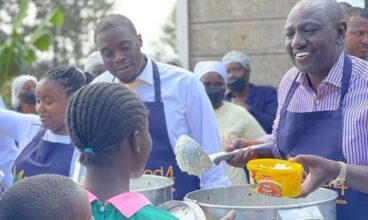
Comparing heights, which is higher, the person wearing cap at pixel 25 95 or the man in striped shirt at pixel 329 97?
the man in striped shirt at pixel 329 97

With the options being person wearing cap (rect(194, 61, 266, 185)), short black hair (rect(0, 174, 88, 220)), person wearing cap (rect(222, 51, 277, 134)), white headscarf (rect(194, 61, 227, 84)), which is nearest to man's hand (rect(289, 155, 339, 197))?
short black hair (rect(0, 174, 88, 220))

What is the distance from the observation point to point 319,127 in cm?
232

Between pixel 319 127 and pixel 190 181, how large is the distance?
893 mm

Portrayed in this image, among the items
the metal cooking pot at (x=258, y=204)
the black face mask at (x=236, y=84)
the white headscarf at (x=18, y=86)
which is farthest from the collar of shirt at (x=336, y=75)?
the white headscarf at (x=18, y=86)

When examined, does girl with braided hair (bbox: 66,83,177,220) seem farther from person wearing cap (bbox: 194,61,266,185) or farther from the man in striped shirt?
person wearing cap (bbox: 194,61,266,185)

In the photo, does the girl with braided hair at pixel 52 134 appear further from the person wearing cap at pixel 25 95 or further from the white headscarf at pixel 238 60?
the person wearing cap at pixel 25 95

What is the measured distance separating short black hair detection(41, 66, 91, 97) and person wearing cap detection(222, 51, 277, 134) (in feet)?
6.16

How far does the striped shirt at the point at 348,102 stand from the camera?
2.23 meters

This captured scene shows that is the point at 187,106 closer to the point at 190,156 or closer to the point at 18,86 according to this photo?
the point at 190,156

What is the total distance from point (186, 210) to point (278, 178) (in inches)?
10.3

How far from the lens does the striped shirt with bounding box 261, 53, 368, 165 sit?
223 cm

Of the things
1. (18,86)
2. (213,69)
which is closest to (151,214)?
(213,69)

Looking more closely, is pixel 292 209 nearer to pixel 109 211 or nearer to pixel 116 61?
pixel 109 211

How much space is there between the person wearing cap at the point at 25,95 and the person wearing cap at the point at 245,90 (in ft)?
5.39
